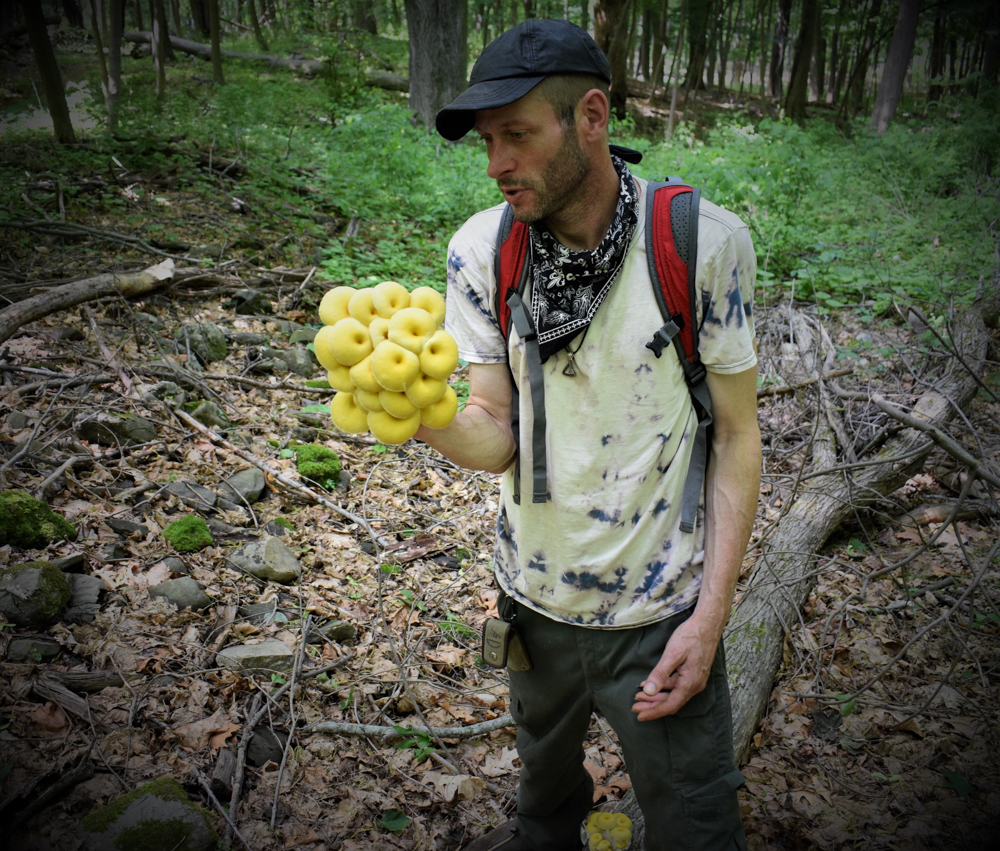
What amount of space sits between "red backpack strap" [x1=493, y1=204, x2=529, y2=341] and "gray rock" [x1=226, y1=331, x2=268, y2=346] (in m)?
4.46

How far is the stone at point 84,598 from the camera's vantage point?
2.98 m

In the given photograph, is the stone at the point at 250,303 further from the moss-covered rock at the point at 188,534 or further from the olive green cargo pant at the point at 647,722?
the olive green cargo pant at the point at 647,722

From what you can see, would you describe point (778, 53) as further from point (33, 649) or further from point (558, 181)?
point (33, 649)

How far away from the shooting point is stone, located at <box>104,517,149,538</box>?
3.52m

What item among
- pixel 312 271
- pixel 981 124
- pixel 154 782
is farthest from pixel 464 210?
pixel 981 124

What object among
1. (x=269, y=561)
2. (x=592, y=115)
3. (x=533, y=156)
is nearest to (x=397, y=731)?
(x=269, y=561)

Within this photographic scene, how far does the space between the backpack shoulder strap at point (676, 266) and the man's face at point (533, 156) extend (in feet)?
0.71

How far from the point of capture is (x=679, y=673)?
1654 mm

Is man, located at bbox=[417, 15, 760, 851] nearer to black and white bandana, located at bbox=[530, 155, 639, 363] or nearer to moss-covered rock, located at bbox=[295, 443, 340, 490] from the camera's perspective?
black and white bandana, located at bbox=[530, 155, 639, 363]

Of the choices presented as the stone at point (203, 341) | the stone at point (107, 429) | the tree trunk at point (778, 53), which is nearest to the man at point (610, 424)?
the stone at point (107, 429)

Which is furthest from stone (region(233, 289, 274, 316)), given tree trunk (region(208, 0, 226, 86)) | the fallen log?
the fallen log

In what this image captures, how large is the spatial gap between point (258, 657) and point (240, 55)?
2093cm

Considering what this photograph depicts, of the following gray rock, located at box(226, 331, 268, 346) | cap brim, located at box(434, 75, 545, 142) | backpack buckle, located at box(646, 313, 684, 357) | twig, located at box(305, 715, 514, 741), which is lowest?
twig, located at box(305, 715, 514, 741)

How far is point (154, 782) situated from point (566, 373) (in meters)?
2.08
